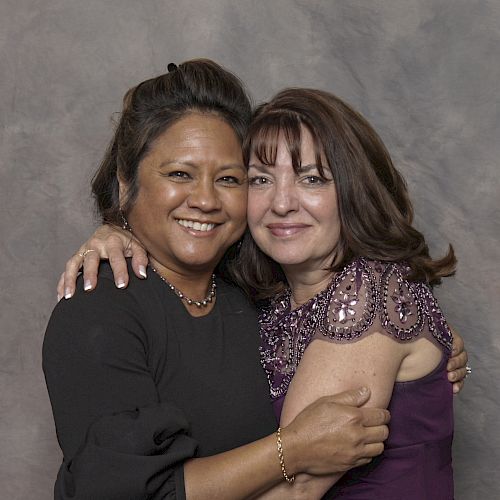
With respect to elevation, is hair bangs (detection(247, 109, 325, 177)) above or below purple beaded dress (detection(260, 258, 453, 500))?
above

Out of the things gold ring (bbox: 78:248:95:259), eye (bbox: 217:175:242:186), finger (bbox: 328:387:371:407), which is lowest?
finger (bbox: 328:387:371:407)

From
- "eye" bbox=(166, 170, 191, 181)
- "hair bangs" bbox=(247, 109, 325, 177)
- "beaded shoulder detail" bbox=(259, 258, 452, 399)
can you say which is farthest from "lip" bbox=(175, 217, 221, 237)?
"beaded shoulder detail" bbox=(259, 258, 452, 399)

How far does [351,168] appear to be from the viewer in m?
2.34

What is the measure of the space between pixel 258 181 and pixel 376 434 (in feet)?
2.39

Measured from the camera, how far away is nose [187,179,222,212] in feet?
7.79

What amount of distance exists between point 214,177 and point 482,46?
1.30 meters

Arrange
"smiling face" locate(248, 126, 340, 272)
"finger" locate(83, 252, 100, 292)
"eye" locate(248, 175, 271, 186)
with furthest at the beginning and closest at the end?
"eye" locate(248, 175, 271, 186) < "smiling face" locate(248, 126, 340, 272) < "finger" locate(83, 252, 100, 292)

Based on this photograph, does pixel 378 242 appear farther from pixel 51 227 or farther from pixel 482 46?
pixel 51 227

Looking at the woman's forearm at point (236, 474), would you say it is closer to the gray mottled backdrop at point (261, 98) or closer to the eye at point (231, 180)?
the eye at point (231, 180)

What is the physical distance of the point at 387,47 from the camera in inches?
130

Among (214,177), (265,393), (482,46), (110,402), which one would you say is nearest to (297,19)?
(482,46)

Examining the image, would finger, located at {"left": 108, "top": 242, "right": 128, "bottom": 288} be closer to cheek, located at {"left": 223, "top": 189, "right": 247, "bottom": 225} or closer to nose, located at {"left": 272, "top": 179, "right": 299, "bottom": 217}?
cheek, located at {"left": 223, "top": 189, "right": 247, "bottom": 225}

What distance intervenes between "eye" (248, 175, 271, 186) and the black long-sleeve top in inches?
14.1

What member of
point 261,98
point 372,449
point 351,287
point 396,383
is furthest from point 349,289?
point 261,98
